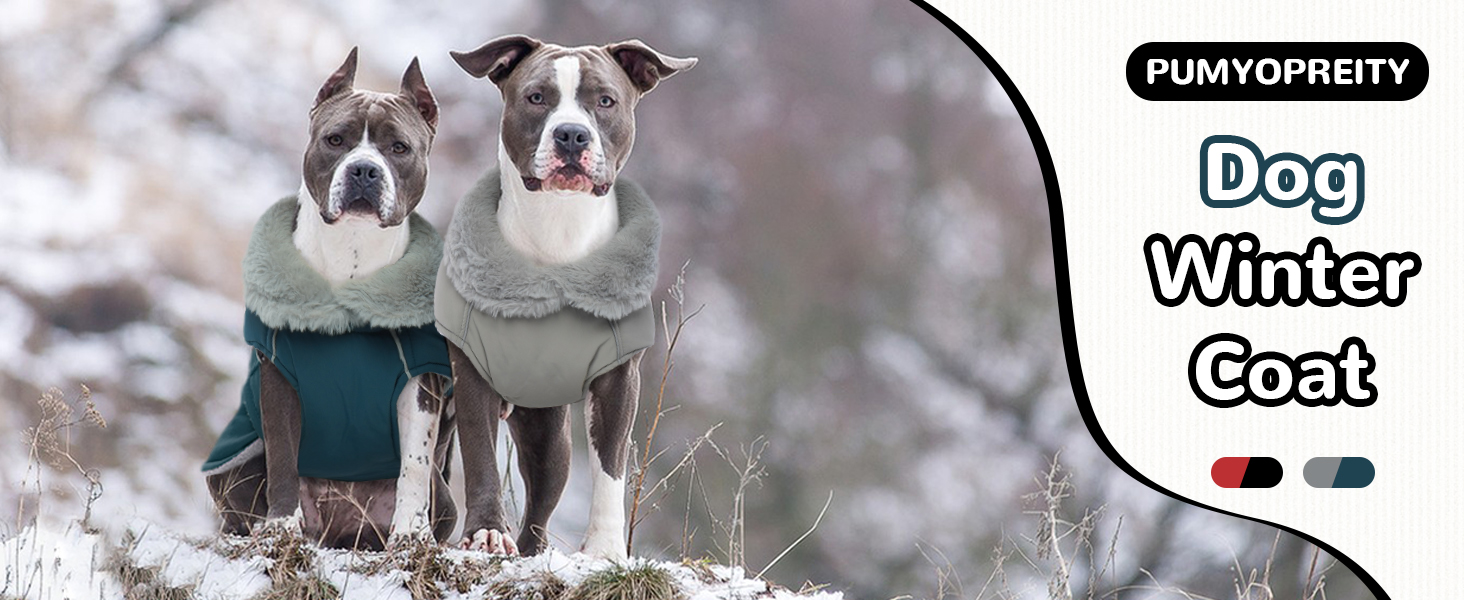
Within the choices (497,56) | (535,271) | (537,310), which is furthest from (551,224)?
(497,56)

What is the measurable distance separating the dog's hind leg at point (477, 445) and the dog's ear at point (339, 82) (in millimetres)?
1027

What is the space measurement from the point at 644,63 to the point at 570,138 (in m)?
0.49

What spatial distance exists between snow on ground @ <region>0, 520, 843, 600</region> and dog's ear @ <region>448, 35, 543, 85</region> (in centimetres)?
160

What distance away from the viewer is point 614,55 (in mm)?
5469

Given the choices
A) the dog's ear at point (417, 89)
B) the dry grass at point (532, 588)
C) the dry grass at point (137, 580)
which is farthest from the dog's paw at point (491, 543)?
the dog's ear at point (417, 89)

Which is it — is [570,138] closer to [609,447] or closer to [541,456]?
[609,447]

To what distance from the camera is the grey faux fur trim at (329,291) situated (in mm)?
5445

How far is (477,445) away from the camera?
5.30 metres

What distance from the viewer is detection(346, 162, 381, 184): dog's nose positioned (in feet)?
17.6

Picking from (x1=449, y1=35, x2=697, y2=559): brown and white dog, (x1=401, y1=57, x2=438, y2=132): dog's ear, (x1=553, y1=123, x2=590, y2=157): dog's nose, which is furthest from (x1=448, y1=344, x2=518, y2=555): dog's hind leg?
(x1=401, y1=57, x2=438, y2=132): dog's ear

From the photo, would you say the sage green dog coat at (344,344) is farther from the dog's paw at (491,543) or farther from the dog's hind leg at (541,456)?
the dog's paw at (491,543)

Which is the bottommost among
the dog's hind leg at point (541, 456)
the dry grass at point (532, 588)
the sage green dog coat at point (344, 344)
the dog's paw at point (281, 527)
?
the dry grass at point (532, 588)

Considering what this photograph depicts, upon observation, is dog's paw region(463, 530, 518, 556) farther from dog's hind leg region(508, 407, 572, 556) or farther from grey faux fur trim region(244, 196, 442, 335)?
grey faux fur trim region(244, 196, 442, 335)

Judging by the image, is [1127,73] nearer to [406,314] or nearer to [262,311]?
[406,314]
